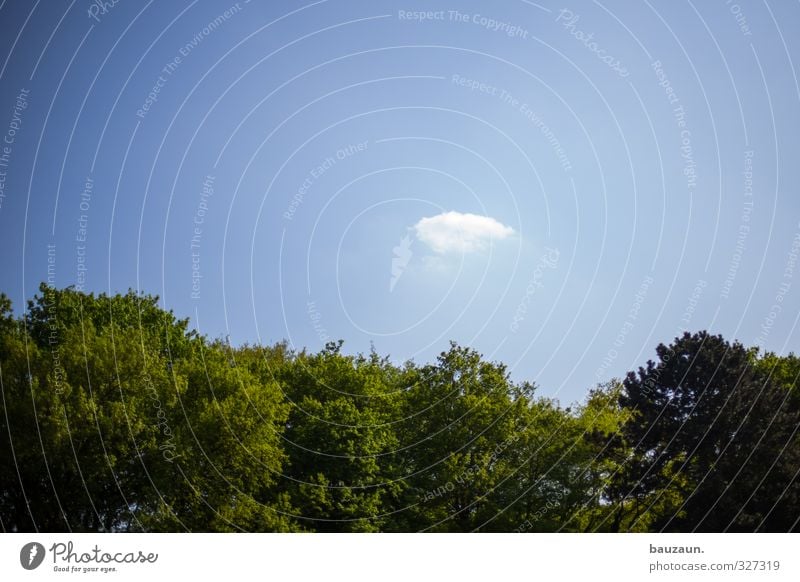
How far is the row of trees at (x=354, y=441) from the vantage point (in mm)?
38219

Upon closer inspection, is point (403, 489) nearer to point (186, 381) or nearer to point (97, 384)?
point (186, 381)

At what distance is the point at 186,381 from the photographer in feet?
145

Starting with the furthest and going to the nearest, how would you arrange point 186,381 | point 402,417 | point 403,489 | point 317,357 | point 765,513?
point 317,357
point 402,417
point 403,489
point 186,381
point 765,513

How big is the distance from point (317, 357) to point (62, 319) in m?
18.3

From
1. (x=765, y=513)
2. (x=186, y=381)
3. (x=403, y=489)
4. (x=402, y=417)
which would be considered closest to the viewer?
(x=765, y=513)

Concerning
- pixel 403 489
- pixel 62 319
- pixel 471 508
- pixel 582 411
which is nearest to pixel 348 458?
pixel 403 489

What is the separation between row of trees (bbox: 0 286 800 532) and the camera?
3822 cm

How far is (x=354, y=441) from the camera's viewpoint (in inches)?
1982

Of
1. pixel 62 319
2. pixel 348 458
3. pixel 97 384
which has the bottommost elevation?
pixel 348 458

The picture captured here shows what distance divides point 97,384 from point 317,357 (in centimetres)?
1967

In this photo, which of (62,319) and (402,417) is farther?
(402,417)

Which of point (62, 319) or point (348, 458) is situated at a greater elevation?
point (62, 319)
